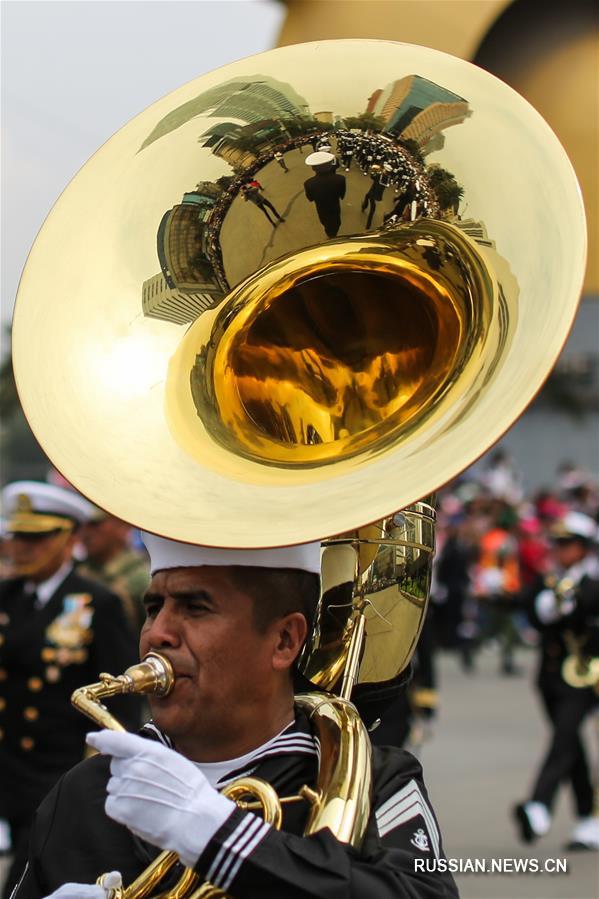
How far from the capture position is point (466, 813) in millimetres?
7609

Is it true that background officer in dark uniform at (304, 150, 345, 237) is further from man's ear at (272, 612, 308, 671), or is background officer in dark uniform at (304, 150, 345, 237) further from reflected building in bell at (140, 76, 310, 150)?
man's ear at (272, 612, 308, 671)

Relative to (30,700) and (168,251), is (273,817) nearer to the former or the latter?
(168,251)

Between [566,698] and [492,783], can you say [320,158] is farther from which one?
[492,783]

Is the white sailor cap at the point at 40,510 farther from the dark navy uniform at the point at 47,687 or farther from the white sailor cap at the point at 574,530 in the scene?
the white sailor cap at the point at 574,530

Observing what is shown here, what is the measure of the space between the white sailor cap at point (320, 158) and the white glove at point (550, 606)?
18.0 ft

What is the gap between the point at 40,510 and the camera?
17.5ft

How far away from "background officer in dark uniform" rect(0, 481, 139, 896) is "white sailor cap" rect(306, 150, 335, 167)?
2.57 metres

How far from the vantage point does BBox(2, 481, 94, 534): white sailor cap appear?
5.19m

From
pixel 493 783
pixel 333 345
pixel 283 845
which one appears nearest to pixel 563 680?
pixel 493 783

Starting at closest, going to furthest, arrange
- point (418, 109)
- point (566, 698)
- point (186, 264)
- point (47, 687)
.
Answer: point (418, 109), point (186, 264), point (47, 687), point (566, 698)

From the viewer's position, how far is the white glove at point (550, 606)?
7582 mm

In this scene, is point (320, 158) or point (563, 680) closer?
point (320, 158)

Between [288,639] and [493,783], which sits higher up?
[288,639]

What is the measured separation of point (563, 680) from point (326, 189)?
5.58 m
